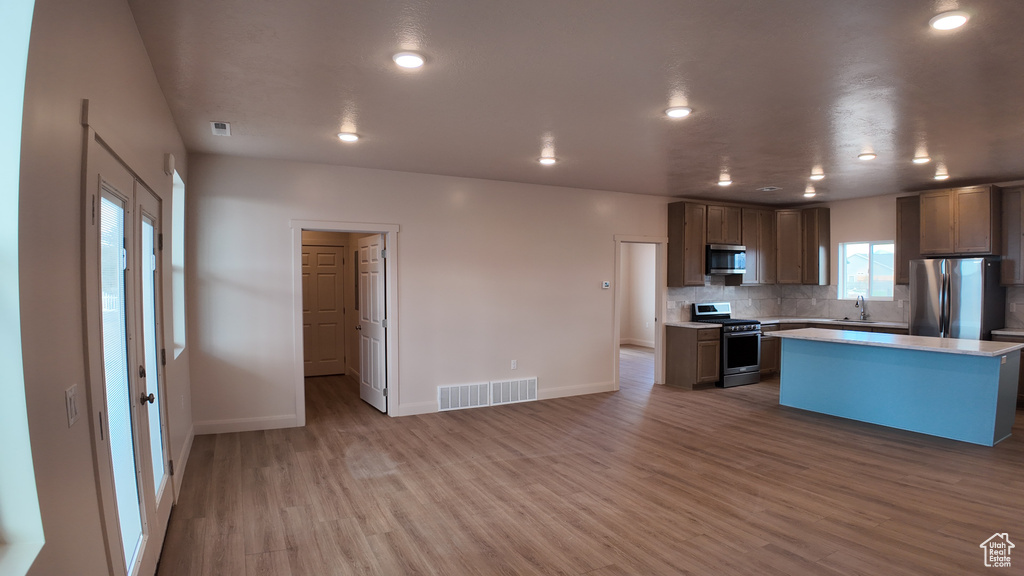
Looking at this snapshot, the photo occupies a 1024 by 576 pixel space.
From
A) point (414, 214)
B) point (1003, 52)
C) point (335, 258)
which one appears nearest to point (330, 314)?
point (335, 258)

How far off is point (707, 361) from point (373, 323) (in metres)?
4.27

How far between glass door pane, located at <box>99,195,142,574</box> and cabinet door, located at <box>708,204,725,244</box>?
22.2 feet

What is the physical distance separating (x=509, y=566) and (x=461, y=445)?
2003 mm

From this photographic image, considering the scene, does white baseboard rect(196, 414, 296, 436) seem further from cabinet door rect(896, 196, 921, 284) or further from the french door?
cabinet door rect(896, 196, 921, 284)

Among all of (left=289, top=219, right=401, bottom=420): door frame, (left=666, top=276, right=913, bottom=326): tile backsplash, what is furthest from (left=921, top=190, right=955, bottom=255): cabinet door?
(left=289, top=219, right=401, bottom=420): door frame

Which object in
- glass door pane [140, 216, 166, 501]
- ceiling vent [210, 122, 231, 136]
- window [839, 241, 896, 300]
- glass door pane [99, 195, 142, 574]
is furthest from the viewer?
window [839, 241, 896, 300]

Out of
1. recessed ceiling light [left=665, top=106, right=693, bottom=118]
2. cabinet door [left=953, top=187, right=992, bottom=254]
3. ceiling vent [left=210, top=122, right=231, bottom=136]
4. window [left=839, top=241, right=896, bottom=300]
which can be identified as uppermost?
ceiling vent [left=210, top=122, right=231, bottom=136]

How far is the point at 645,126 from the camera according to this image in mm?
3924

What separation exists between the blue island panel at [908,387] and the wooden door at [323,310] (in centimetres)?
598

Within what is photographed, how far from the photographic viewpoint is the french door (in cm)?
180

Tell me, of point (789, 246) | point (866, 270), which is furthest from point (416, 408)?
point (866, 270)

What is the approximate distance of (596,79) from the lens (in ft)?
9.89

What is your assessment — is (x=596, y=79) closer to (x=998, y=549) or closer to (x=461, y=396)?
(x=998, y=549)

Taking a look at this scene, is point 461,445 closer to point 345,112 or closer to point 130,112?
point 345,112
